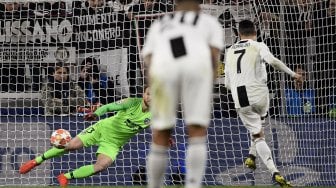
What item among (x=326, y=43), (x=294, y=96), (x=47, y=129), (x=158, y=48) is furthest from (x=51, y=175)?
(x=158, y=48)

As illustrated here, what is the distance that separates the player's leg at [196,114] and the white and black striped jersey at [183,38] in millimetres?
138

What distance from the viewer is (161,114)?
6.12 m

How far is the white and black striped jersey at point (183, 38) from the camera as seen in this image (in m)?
6.08

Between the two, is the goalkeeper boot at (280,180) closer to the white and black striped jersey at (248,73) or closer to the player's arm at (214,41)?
the white and black striped jersey at (248,73)

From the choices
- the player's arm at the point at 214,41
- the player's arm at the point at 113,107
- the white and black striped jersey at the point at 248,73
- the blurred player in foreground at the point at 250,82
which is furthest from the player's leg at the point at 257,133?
the player's arm at the point at 214,41

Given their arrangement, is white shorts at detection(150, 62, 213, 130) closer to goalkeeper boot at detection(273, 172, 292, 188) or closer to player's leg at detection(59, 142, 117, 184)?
goalkeeper boot at detection(273, 172, 292, 188)

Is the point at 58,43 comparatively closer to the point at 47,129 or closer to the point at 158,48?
the point at 47,129

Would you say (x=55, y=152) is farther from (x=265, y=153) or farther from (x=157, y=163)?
(x=157, y=163)

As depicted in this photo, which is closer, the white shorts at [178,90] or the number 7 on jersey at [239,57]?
the white shorts at [178,90]

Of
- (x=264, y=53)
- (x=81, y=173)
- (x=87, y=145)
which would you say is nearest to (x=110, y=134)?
(x=87, y=145)

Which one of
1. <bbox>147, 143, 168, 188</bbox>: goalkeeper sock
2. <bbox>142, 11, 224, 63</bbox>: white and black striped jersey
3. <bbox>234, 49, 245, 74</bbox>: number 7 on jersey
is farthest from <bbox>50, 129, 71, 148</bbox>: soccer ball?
<bbox>147, 143, 168, 188</bbox>: goalkeeper sock

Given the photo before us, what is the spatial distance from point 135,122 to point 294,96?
2746mm

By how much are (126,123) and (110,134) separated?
0.27m

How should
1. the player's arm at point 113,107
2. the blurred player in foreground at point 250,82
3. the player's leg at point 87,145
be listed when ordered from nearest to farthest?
the blurred player in foreground at point 250,82 → the player's arm at point 113,107 → the player's leg at point 87,145
